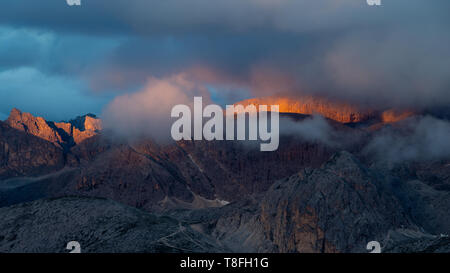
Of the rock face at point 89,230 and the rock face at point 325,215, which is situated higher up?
the rock face at point 89,230

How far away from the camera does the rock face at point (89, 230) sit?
54.8 m

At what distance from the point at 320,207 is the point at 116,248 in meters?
92.3

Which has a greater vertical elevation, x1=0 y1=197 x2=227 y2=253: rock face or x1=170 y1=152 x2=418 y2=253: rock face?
x1=0 y1=197 x2=227 y2=253: rock face

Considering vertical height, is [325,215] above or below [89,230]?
below

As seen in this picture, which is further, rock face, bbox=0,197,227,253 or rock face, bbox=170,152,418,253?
rock face, bbox=170,152,418,253

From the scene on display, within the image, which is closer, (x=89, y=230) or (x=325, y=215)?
(x=89, y=230)

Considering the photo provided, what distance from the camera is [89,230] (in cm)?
5731

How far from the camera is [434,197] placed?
536 ft

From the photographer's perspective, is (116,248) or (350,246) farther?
(350,246)

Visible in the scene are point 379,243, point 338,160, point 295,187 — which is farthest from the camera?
point 338,160

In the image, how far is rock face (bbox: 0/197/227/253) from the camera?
180ft

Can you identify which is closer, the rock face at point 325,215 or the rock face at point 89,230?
the rock face at point 89,230
